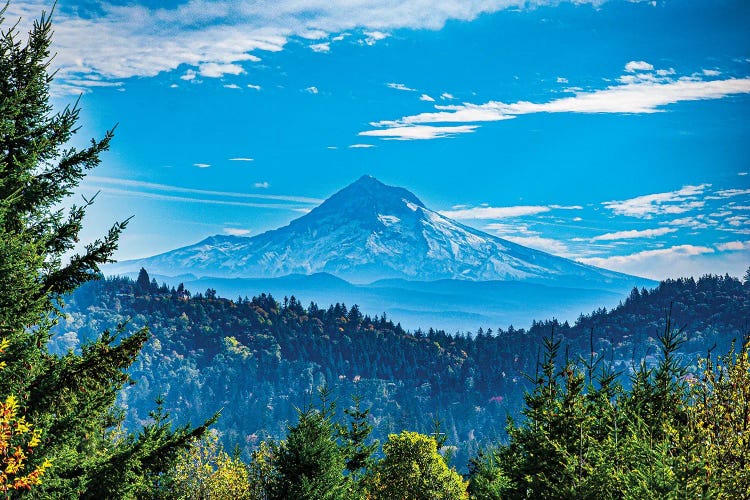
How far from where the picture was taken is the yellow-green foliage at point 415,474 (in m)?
45.0

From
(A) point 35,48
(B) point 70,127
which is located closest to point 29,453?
(B) point 70,127

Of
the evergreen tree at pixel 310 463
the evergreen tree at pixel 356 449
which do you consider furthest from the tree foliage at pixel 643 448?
the evergreen tree at pixel 356 449

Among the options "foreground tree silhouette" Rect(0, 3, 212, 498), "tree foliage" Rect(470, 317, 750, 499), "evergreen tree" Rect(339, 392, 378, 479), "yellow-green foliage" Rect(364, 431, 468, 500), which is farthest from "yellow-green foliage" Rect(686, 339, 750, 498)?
"evergreen tree" Rect(339, 392, 378, 479)

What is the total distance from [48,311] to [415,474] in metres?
33.8

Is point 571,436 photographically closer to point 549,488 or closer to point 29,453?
point 549,488

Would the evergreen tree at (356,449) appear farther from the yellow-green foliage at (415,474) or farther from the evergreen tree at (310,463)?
the evergreen tree at (310,463)

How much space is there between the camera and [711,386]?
24.9 metres

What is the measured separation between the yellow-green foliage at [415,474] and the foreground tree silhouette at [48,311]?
30.7 metres

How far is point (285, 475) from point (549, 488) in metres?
18.4

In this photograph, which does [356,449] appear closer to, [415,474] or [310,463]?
→ [415,474]

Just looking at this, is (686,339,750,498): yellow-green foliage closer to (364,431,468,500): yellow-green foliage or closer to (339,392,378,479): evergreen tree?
(364,431,468,500): yellow-green foliage

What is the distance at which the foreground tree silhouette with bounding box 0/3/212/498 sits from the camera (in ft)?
48.9

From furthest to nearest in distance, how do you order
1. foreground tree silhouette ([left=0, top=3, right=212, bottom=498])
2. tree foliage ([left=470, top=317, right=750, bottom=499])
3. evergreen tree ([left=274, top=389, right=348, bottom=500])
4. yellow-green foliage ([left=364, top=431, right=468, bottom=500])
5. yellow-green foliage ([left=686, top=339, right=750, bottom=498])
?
yellow-green foliage ([left=364, top=431, right=468, bottom=500]) → evergreen tree ([left=274, top=389, right=348, bottom=500]) → yellow-green foliage ([left=686, top=339, right=750, bottom=498]) → tree foliage ([left=470, top=317, right=750, bottom=499]) → foreground tree silhouette ([left=0, top=3, right=212, bottom=498])

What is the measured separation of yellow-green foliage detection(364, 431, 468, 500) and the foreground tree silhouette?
101 ft
